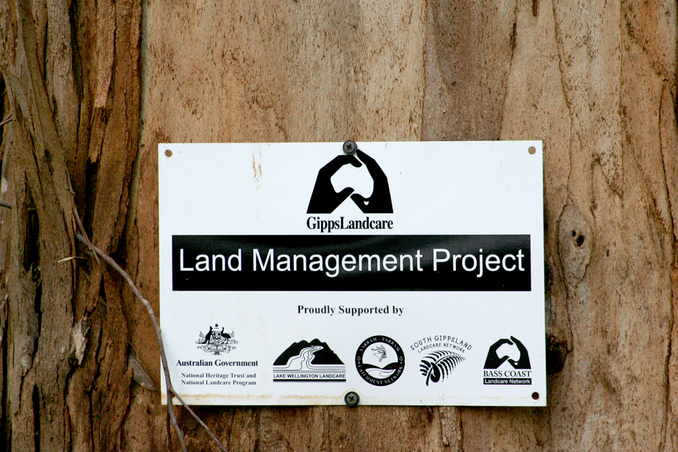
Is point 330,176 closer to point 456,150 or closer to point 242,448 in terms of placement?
point 456,150

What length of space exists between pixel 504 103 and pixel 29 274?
941 millimetres

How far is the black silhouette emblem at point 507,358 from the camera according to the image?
928 millimetres

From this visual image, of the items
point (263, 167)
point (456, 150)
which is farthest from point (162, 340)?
point (456, 150)

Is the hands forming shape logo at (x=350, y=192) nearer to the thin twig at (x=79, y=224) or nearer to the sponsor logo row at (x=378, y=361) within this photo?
the sponsor logo row at (x=378, y=361)

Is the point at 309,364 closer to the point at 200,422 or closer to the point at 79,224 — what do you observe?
the point at 200,422

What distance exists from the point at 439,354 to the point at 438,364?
0.02 metres

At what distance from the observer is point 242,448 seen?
961mm

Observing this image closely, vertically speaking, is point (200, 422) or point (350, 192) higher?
point (350, 192)

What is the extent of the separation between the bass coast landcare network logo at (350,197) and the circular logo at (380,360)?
0.71 ft

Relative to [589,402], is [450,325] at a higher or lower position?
higher

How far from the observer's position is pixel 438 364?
0.94 m

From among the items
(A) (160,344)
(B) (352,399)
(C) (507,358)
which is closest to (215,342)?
(A) (160,344)

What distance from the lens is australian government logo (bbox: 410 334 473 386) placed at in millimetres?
935

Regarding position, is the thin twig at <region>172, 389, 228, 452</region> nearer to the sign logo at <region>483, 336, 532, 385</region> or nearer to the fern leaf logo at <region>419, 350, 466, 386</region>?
the fern leaf logo at <region>419, 350, 466, 386</region>
